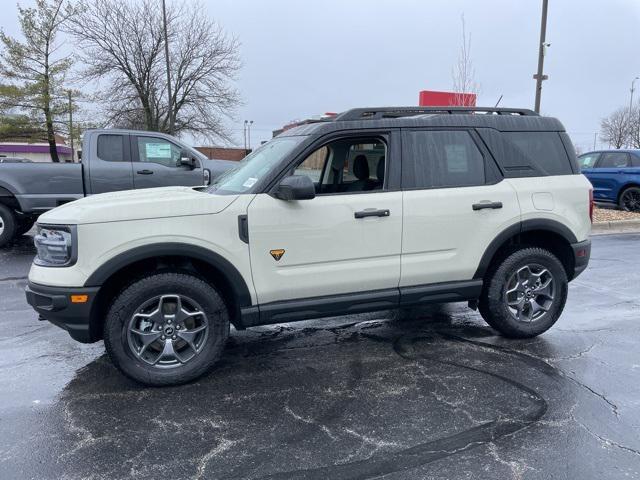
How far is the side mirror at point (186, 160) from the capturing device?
9.20 metres

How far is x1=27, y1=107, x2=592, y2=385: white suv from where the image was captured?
3.56 m

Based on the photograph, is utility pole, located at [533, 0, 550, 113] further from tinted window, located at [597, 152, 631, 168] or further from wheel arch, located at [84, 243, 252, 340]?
wheel arch, located at [84, 243, 252, 340]

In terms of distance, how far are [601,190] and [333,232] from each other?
12.9 meters

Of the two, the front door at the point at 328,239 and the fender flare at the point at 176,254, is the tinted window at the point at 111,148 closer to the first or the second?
the front door at the point at 328,239

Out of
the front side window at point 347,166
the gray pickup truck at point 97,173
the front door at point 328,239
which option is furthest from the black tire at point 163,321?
the gray pickup truck at point 97,173

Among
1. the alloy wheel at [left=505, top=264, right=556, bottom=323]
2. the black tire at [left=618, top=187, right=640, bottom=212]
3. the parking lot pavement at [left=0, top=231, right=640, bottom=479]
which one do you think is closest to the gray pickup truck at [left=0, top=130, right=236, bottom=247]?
the parking lot pavement at [left=0, top=231, right=640, bottom=479]

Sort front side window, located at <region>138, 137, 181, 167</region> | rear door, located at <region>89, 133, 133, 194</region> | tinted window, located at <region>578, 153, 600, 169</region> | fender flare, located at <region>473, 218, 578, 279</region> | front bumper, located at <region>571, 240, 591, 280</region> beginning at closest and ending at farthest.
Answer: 1. fender flare, located at <region>473, 218, 578, 279</region>
2. front bumper, located at <region>571, 240, 591, 280</region>
3. rear door, located at <region>89, 133, 133, 194</region>
4. front side window, located at <region>138, 137, 181, 167</region>
5. tinted window, located at <region>578, 153, 600, 169</region>

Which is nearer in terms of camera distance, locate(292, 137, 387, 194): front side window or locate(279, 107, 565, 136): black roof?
locate(279, 107, 565, 136): black roof

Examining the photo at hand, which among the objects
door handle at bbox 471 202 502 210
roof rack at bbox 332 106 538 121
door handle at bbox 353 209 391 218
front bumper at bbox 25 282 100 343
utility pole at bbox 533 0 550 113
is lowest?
front bumper at bbox 25 282 100 343

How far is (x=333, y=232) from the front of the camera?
3.90 metres

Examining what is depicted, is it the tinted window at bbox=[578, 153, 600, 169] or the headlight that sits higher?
the tinted window at bbox=[578, 153, 600, 169]

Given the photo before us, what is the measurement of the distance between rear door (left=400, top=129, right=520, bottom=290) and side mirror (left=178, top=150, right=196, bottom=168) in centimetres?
589

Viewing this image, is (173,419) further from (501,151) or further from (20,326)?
(501,151)

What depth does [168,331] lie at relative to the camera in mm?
3705
